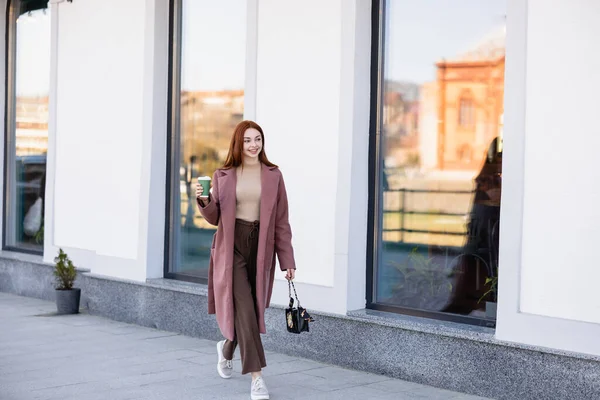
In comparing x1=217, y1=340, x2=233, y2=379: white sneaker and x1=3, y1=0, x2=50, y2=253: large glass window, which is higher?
x1=3, y1=0, x2=50, y2=253: large glass window

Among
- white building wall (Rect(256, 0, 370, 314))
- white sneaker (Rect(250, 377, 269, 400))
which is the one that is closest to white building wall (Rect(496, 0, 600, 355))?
white building wall (Rect(256, 0, 370, 314))

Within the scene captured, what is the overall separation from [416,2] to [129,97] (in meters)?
3.69

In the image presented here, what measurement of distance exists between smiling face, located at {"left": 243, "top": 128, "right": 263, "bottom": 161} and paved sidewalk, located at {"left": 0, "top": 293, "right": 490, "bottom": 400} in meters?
1.68

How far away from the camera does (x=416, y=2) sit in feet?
23.8

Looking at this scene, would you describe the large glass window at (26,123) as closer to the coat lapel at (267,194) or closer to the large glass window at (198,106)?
the large glass window at (198,106)

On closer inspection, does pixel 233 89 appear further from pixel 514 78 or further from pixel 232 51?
pixel 514 78

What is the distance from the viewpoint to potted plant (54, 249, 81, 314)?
32.6 ft

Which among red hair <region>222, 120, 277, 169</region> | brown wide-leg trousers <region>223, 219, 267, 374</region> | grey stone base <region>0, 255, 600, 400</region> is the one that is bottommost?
grey stone base <region>0, 255, 600, 400</region>

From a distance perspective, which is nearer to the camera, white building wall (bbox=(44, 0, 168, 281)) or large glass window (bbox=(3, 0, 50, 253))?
white building wall (bbox=(44, 0, 168, 281))

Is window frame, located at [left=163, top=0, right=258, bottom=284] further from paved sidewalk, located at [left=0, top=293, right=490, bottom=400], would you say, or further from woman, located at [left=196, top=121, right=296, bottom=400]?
woman, located at [left=196, top=121, right=296, bottom=400]

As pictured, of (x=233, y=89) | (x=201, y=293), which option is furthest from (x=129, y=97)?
(x=201, y=293)

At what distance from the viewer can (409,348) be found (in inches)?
264

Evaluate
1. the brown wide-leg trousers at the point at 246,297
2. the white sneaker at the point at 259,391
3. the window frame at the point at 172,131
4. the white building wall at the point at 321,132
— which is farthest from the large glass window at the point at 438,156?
the window frame at the point at 172,131

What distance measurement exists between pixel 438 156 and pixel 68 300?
15.8 feet
